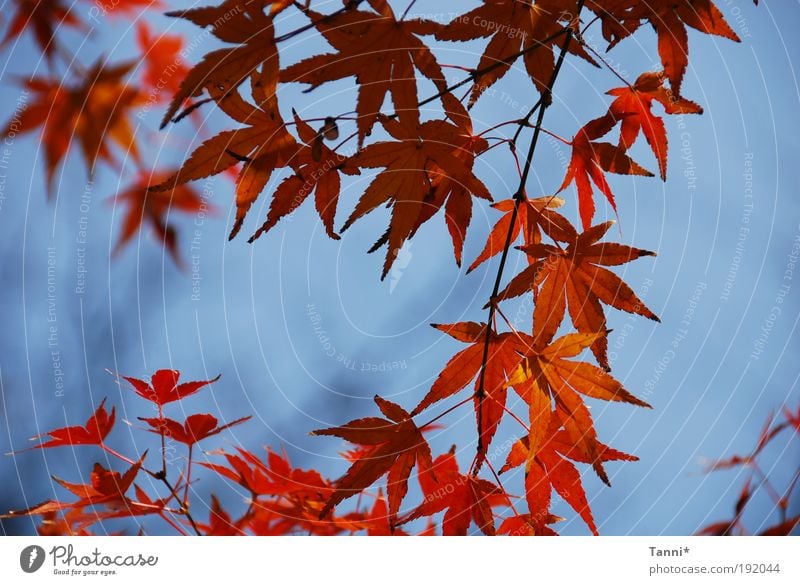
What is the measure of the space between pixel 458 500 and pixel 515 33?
41 cm

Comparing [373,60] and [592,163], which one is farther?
[592,163]

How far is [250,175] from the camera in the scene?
49 cm

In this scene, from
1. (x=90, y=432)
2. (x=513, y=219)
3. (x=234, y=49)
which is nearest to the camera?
(x=234, y=49)

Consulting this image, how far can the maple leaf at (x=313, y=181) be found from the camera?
1.64 ft

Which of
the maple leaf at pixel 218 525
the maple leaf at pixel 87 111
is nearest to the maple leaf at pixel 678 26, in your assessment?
the maple leaf at pixel 87 111

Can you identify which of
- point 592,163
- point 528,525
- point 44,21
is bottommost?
point 528,525

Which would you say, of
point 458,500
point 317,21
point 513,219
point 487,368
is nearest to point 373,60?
point 317,21

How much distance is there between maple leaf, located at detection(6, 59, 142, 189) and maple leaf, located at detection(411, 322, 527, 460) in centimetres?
38

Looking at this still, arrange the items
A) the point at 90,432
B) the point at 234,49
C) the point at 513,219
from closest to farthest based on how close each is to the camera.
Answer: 1. the point at 234,49
2. the point at 513,219
3. the point at 90,432

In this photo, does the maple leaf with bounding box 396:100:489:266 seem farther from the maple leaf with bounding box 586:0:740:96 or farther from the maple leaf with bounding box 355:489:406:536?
the maple leaf with bounding box 355:489:406:536

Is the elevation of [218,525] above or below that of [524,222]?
below

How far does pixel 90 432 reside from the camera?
2.10 ft

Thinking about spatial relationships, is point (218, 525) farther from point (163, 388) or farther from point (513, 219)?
point (513, 219)
